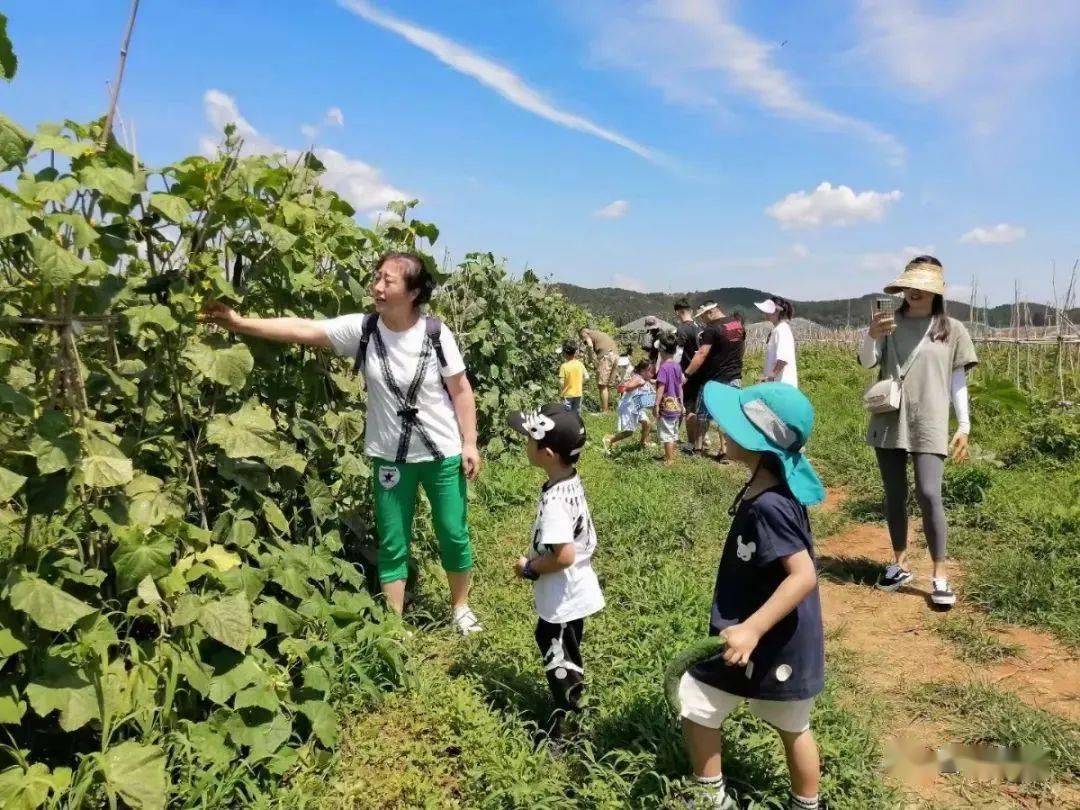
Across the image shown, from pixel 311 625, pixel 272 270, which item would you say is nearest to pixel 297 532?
pixel 311 625

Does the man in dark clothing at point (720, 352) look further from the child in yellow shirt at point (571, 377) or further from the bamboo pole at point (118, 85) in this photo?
the bamboo pole at point (118, 85)

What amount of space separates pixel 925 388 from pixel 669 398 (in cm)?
364

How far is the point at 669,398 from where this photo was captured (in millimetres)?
7664

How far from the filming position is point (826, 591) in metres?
4.46

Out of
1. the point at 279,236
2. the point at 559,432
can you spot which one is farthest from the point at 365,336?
the point at 559,432

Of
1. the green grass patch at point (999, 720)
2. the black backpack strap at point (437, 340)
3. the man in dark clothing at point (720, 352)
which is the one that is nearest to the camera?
the green grass patch at point (999, 720)

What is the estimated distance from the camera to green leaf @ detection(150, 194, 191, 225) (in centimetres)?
210

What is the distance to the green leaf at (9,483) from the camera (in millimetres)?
1752

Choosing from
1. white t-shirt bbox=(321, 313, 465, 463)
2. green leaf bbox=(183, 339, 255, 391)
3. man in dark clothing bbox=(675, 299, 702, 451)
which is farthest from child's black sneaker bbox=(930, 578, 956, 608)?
man in dark clothing bbox=(675, 299, 702, 451)

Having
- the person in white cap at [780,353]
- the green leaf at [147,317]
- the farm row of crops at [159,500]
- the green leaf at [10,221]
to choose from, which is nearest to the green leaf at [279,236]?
the farm row of crops at [159,500]

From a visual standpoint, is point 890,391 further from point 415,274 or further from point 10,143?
point 10,143

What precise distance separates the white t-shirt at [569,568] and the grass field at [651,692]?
0.48m

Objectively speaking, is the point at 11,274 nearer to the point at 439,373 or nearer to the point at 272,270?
the point at 272,270

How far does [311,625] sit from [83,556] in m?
0.89
